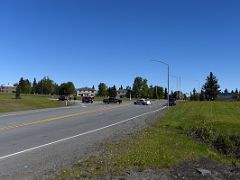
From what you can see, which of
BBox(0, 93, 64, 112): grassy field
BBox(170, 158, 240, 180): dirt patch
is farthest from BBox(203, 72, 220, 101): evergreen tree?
BBox(170, 158, 240, 180): dirt patch

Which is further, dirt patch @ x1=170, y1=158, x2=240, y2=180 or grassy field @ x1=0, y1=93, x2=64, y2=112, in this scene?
grassy field @ x1=0, y1=93, x2=64, y2=112

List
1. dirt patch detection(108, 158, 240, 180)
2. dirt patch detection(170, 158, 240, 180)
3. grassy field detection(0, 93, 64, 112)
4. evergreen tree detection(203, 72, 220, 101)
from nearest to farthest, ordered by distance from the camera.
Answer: dirt patch detection(108, 158, 240, 180), dirt patch detection(170, 158, 240, 180), grassy field detection(0, 93, 64, 112), evergreen tree detection(203, 72, 220, 101)

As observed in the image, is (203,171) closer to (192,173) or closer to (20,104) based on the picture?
(192,173)

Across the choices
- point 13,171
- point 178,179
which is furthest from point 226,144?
point 13,171

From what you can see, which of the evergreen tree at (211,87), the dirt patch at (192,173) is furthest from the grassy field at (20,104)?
the evergreen tree at (211,87)

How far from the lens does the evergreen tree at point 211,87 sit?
16175cm

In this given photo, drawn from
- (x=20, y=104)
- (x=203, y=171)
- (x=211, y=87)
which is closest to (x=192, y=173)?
(x=203, y=171)

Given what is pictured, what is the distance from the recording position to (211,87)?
162750mm

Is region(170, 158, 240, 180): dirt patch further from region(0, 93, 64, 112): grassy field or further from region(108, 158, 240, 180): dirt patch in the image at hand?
region(0, 93, 64, 112): grassy field

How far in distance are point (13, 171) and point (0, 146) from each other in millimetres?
5556

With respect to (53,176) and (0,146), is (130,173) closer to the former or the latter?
(53,176)

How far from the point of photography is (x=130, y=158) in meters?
12.7

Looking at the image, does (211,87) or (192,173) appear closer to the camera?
(192,173)

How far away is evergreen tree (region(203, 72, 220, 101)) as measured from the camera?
531 feet
